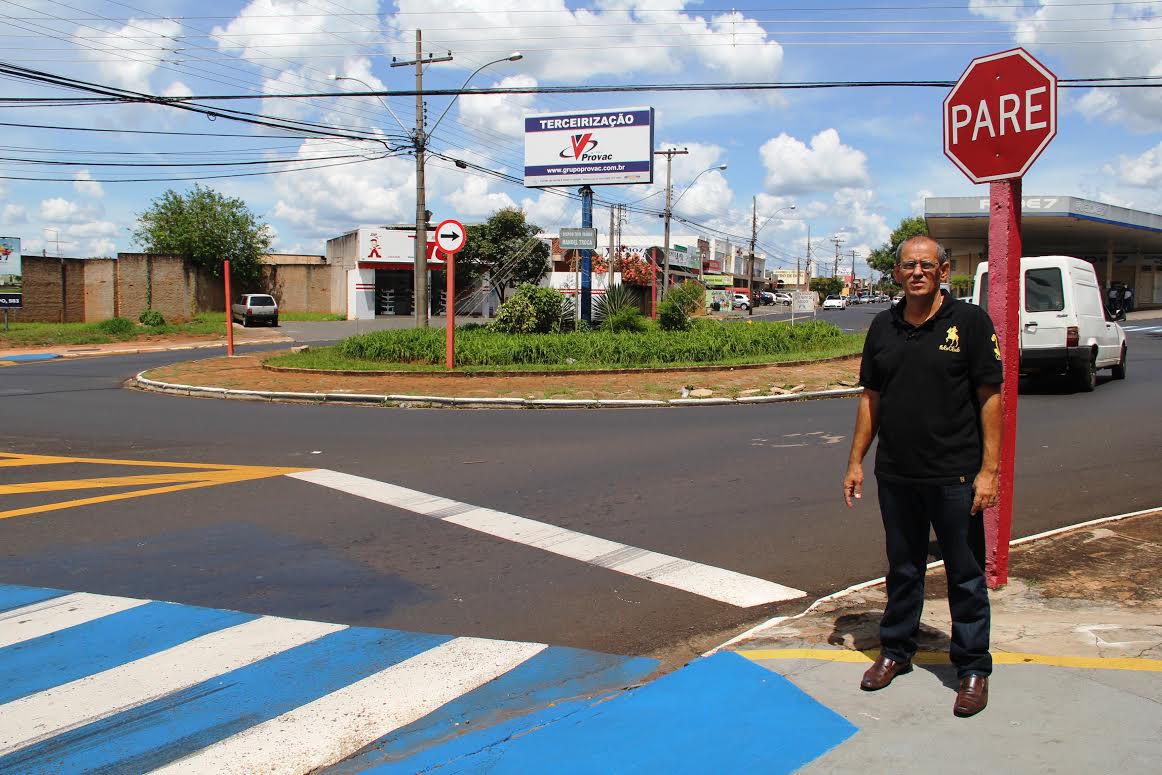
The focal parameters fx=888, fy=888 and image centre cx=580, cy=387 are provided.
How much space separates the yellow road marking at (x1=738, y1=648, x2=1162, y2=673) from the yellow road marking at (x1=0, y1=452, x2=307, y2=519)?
19.8 ft

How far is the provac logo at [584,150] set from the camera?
24.8m

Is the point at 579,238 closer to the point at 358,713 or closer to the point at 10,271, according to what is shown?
the point at 358,713

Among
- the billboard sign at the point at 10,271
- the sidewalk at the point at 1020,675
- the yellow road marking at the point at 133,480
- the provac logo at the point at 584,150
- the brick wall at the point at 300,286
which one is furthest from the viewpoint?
the brick wall at the point at 300,286

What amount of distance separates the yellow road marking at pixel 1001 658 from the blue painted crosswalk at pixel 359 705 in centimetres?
20

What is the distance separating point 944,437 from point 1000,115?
7.22 feet

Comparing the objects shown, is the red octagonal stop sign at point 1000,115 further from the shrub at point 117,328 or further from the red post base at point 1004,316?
the shrub at point 117,328

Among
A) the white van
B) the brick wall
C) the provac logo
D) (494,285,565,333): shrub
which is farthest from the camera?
the brick wall

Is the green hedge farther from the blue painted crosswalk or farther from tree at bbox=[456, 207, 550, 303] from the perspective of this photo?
tree at bbox=[456, 207, 550, 303]

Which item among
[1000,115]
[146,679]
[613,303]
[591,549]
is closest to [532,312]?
[613,303]

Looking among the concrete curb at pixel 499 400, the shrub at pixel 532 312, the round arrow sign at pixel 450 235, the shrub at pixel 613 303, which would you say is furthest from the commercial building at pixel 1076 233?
the round arrow sign at pixel 450 235

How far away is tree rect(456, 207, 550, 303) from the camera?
51.1 m

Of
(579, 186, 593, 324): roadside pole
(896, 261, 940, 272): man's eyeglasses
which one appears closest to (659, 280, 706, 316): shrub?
(579, 186, 593, 324): roadside pole

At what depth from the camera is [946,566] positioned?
12.6ft

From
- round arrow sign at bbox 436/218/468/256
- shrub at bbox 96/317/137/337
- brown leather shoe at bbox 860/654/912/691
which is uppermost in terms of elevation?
round arrow sign at bbox 436/218/468/256
